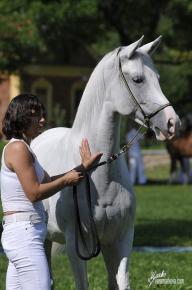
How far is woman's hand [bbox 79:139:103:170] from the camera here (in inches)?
215

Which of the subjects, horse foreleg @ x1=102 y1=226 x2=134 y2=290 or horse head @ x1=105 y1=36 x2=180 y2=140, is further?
horse foreleg @ x1=102 y1=226 x2=134 y2=290

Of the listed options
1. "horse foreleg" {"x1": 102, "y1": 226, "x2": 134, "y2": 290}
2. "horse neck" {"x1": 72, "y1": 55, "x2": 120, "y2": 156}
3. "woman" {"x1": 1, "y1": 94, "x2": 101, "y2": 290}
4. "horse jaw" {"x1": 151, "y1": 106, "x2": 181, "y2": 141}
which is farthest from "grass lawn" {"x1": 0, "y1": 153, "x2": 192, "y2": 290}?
"woman" {"x1": 1, "y1": 94, "x2": 101, "y2": 290}

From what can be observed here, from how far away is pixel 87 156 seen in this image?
567 centimetres

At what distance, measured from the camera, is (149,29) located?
2467 centimetres

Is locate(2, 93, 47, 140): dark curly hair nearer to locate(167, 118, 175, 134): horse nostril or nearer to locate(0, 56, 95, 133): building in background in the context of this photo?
locate(167, 118, 175, 134): horse nostril

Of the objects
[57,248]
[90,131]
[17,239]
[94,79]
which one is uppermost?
[94,79]

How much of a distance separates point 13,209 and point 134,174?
21584mm

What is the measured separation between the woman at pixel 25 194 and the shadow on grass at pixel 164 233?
23.9ft

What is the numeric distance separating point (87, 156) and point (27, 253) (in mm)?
934

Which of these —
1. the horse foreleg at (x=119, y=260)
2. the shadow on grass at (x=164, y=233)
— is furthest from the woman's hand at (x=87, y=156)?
the shadow on grass at (x=164, y=233)

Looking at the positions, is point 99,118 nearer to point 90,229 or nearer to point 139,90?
point 139,90

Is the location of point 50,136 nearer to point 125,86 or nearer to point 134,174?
point 125,86

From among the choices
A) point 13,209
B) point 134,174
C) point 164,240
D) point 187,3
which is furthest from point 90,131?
point 134,174

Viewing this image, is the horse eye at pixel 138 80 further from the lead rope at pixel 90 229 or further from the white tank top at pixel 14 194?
the white tank top at pixel 14 194
